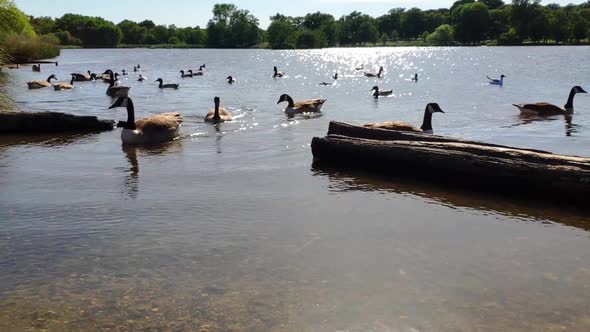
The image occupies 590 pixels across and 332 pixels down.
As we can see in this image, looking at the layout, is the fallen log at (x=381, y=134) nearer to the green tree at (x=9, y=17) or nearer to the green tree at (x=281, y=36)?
the green tree at (x=9, y=17)

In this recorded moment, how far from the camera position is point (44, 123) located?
15.8 meters

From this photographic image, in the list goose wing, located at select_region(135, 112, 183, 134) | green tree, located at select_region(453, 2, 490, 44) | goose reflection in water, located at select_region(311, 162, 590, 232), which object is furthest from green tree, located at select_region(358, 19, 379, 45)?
goose reflection in water, located at select_region(311, 162, 590, 232)

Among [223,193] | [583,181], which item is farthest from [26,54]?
[583,181]

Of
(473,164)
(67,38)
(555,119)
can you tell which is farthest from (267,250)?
(67,38)

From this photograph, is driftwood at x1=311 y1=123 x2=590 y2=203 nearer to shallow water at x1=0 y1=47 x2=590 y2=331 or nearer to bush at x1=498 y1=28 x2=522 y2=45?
shallow water at x1=0 y1=47 x2=590 y2=331

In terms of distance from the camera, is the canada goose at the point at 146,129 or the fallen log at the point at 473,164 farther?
the canada goose at the point at 146,129

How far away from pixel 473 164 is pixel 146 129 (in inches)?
343

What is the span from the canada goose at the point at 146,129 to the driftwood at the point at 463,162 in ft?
16.1

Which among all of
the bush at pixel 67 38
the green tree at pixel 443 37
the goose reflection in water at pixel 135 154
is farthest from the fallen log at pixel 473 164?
the green tree at pixel 443 37

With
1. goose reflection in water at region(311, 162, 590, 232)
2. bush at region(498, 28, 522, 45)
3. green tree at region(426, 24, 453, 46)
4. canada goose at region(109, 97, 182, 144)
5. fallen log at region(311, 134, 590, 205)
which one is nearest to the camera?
goose reflection in water at region(311, 162, 590, 232)

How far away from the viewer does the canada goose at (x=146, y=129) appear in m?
14.2

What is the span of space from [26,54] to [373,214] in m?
61.5

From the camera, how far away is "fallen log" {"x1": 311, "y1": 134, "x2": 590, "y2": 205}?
823cm

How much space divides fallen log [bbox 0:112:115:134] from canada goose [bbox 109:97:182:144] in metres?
1.67
